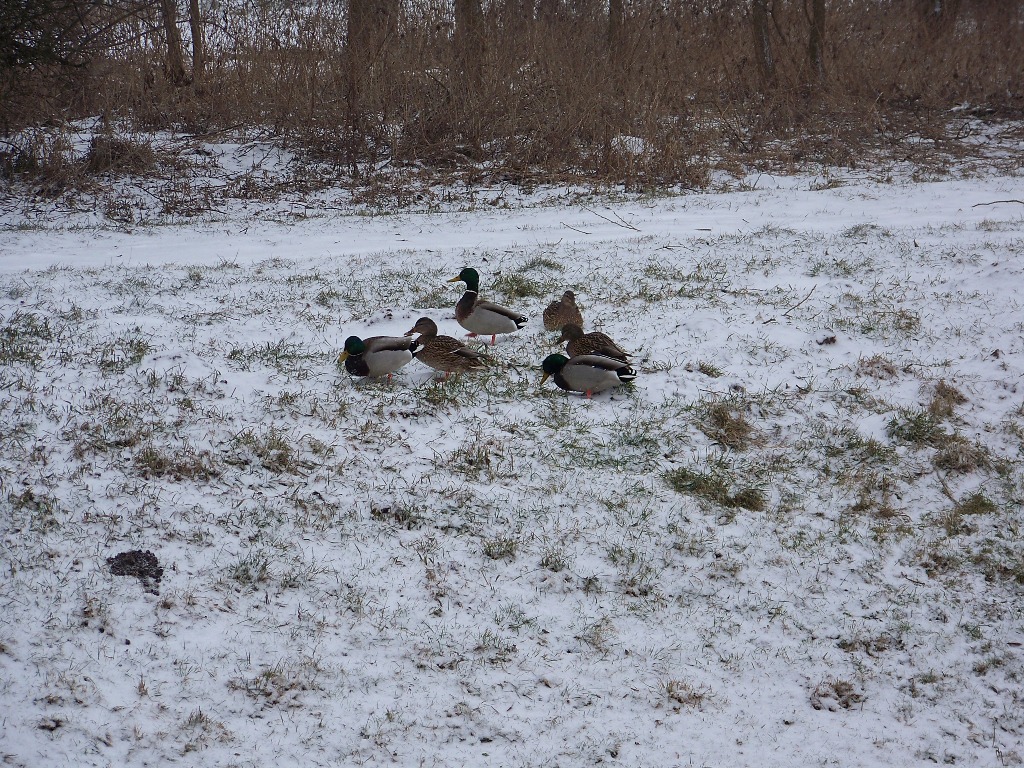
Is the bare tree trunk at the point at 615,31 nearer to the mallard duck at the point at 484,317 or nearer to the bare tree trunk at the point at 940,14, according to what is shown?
the bare tree trunk at the point at 940,14

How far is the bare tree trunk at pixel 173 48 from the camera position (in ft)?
49.2

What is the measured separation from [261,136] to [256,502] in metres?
11.5

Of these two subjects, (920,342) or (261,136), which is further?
(261,136)

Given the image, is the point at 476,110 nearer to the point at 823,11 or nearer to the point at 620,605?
the point at 823,11

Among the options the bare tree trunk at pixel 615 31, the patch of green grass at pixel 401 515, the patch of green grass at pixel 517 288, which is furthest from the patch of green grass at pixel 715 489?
the bare tree trunk at pixel 615 31

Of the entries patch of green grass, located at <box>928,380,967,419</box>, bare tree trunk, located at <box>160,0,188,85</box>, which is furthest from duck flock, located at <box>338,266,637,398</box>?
bare tree trunk, located at <box>160,0,188,85</box>

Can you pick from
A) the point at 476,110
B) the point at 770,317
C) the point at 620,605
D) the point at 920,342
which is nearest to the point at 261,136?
the point at 476,110

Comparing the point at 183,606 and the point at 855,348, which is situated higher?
the point at 855,348

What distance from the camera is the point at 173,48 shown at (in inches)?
595

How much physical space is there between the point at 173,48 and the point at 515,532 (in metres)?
13.9

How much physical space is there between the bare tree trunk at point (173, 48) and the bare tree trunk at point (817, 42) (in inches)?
502

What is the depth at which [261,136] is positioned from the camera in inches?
577

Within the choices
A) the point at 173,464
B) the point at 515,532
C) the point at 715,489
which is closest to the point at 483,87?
the point at 715,489

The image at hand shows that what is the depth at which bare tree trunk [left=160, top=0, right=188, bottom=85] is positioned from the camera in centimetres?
1498
